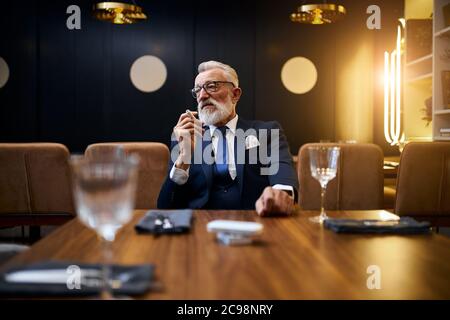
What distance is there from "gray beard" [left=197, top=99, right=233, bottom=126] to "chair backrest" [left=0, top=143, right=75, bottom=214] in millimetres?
740

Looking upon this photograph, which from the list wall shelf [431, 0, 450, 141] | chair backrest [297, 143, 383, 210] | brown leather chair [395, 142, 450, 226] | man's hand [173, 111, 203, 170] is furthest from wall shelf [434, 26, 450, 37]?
man's hand [173, 111, 203, 170]

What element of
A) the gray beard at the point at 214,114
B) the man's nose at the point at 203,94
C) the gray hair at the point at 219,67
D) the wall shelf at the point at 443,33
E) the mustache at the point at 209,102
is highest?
the wall shelf at the point at 443,33

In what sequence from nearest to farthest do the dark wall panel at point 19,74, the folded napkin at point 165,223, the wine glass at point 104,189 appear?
the wine glass at point 104,189
the folded napkin at point 165,223
the dark wall panel at point 19,74

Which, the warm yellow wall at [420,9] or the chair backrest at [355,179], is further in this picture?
the warm yellow wall at [420,9]

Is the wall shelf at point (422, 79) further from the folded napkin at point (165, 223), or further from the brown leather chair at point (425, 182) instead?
the folded napkin at point (165, 223)

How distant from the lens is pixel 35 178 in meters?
2.61

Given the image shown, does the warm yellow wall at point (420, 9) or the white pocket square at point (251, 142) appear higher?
the warm yellow wall at point (420, 9)

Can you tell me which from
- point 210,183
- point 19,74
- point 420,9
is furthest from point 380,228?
point 19,74

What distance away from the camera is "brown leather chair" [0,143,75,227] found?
2564 mm

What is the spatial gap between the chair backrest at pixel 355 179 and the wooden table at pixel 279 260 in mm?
1179

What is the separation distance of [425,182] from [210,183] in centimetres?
108

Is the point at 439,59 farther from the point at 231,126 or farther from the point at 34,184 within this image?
the point at 34,184

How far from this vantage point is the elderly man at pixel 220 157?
2.10 meters

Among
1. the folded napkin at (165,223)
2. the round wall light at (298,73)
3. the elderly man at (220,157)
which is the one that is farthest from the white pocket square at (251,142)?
Result: the round wall light at (298,73)
